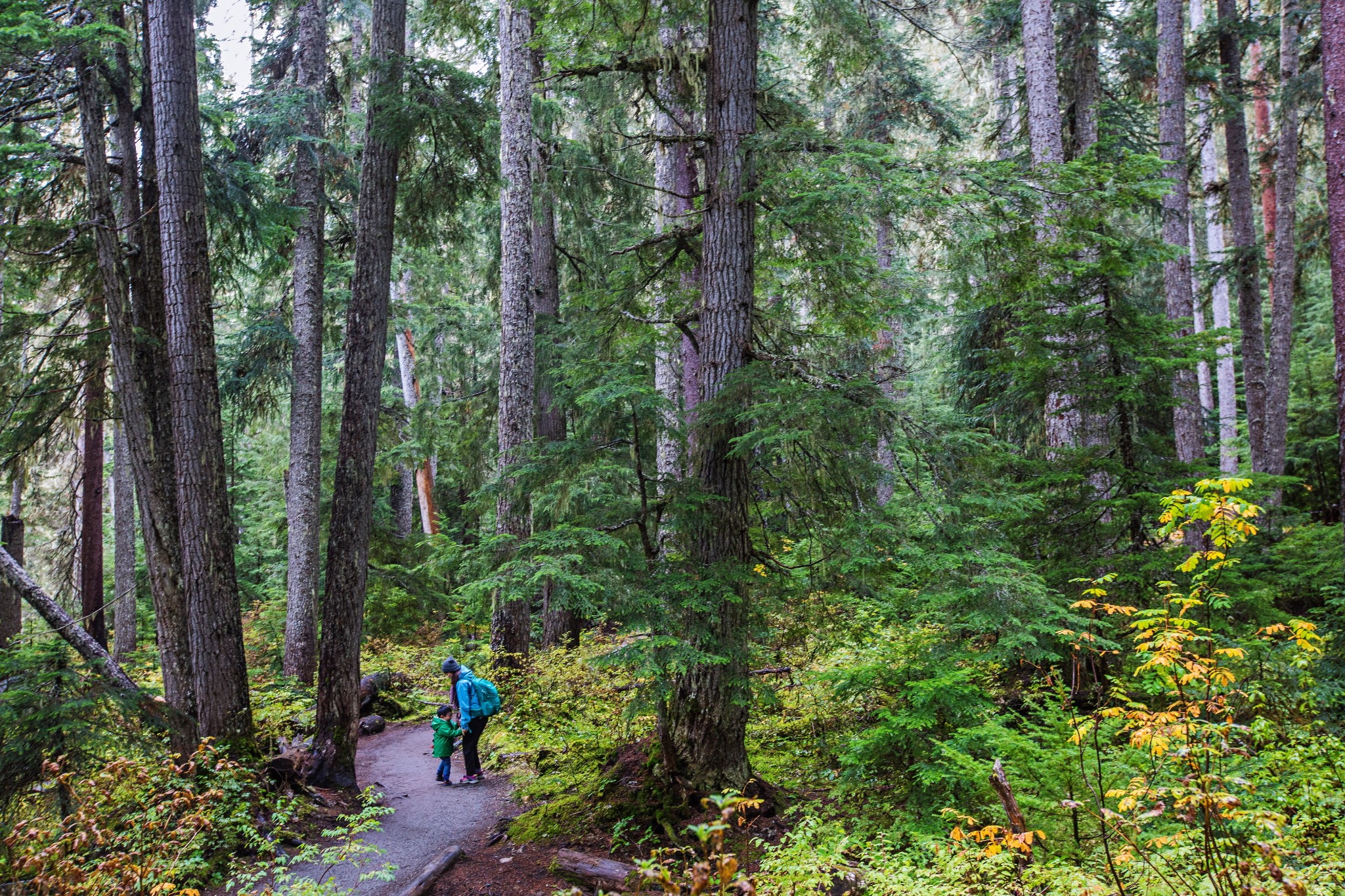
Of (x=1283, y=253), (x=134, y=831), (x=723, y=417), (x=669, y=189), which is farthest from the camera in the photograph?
(x=669, y=189)

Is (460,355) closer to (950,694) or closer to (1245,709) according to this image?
(950,694)

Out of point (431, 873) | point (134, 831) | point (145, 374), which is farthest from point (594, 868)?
point (145, 374)

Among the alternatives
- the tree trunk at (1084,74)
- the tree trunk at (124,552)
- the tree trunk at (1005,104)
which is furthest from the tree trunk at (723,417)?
the tree trunk at (124,552)

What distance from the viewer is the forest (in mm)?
4988

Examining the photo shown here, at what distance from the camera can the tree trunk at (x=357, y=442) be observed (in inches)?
325

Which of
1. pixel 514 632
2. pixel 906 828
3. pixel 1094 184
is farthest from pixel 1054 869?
pixel 514 632

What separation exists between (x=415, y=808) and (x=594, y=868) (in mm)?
3405

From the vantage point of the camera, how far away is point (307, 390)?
1327 cm

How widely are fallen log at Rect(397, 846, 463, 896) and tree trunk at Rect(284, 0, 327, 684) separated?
7.99 meters

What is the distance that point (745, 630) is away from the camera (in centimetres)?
603

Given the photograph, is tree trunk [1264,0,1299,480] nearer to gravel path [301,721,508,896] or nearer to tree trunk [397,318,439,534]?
gravel path [301,721,508,896]

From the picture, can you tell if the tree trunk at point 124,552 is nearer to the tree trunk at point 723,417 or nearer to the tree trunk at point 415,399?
the tree trunk at point 415,399

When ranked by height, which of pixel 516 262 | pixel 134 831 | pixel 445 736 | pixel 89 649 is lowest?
pixel 445 736

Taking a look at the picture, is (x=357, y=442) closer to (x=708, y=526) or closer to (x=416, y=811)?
(x=416, y=811)
